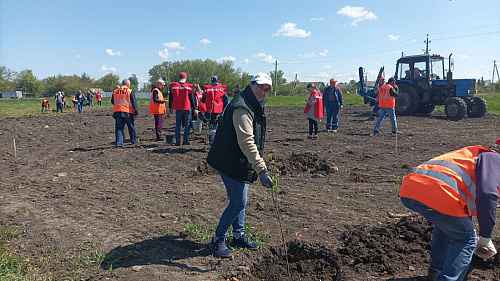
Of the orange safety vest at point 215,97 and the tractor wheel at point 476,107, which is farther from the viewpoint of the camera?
the tractor wheel at point 476,107

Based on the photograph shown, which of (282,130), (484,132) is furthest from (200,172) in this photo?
(484,132)

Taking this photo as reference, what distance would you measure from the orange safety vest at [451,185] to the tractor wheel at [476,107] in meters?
16.9

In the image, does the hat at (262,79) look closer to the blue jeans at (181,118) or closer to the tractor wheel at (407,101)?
the blue jeans at (181,118)

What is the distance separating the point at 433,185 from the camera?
2.78 meters

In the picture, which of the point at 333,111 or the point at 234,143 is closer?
the point at 234,143

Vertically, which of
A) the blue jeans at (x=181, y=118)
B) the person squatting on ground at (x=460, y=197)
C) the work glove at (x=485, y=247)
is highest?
the blue jeans at (x=181, y=118)

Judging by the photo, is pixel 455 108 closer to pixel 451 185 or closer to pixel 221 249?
pixel 451 185

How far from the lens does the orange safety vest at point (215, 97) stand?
34.0 ft

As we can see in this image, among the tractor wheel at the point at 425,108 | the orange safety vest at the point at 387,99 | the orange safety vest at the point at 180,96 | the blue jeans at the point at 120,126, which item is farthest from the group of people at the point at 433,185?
the tractor wheel at the point at 425,108

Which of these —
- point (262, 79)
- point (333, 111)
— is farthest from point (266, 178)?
point (333, 111)

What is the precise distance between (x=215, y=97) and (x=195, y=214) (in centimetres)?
581

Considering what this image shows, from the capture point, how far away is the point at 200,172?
7.34 m

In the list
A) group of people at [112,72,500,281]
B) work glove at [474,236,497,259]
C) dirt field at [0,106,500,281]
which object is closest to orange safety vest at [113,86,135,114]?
dirt field at [0,106,500,281]

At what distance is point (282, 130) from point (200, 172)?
6947 millimetres
